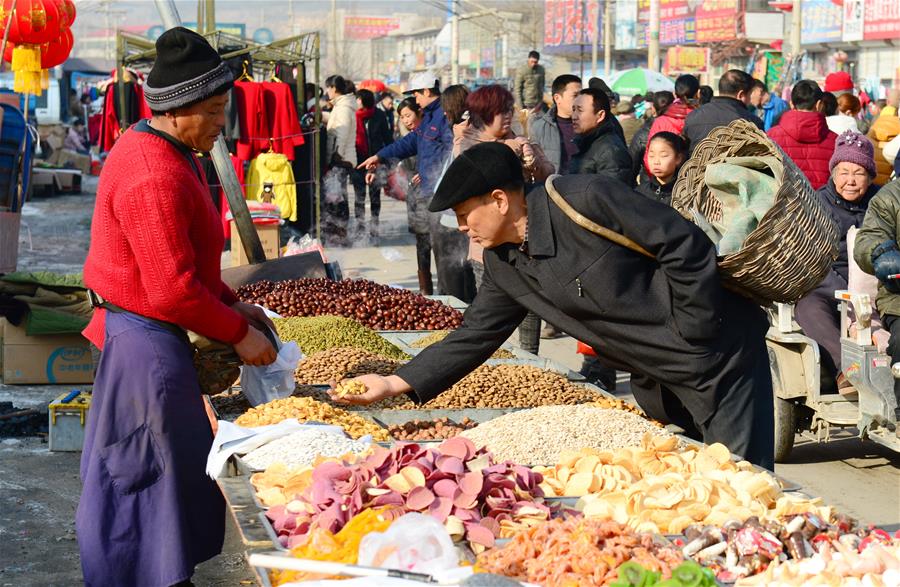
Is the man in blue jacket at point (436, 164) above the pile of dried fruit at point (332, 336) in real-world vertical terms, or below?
above

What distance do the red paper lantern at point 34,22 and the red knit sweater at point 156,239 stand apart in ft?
24.5

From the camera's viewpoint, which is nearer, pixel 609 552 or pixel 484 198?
pixel 609 552

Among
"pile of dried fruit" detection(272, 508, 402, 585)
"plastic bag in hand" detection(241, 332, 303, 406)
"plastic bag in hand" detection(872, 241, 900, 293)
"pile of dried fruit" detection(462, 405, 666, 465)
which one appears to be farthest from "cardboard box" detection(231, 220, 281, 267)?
"pile of dried fruit" detection(272, 508, 402, 585)

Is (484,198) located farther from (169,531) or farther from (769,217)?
(169,531)

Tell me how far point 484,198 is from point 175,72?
3.07 ft

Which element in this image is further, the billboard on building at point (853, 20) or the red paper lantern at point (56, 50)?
the billboard on building at point (853, 20)

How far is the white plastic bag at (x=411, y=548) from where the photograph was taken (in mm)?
2309

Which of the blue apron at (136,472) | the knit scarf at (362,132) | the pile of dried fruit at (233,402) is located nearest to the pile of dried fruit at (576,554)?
the blue apron at (136,472)

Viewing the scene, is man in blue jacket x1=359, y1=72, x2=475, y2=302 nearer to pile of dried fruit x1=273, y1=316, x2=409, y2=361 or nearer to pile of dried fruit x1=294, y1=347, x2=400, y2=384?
pile of dried fruit x1=273, y1=316, x2=409, y2=361

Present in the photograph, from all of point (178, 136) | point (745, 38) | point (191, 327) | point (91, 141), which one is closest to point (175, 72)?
point (178, 136)

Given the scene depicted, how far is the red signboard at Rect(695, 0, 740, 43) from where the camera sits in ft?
135

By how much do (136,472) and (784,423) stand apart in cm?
351

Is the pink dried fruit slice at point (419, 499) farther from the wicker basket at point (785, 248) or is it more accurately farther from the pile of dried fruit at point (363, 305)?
the pile of dried fruit at point (363, 305)

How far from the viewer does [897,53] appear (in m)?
30.7
